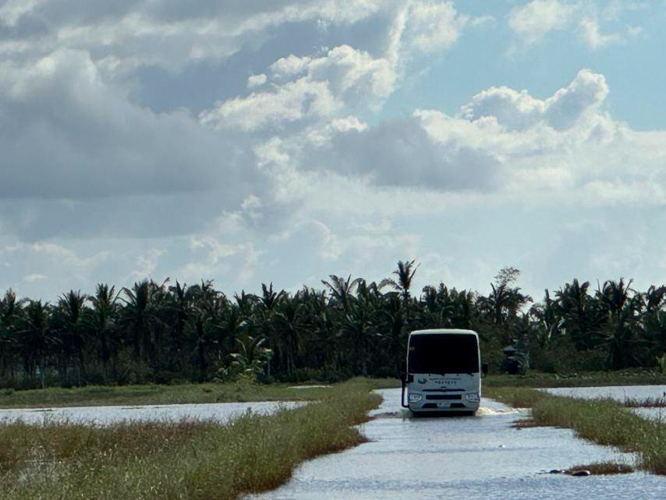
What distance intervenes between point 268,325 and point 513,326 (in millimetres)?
21790

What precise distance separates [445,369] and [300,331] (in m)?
60.8

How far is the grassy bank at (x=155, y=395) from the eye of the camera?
6588cm

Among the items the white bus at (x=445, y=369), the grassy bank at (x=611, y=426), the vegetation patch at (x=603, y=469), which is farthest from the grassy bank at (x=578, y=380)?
the vegetation patch at (x=603, y=469)

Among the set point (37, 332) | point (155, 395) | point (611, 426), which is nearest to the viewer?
point (611, 426)

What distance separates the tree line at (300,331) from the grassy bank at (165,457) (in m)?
60.3

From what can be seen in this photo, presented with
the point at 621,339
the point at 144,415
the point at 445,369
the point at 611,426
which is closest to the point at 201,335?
the point at 621,339

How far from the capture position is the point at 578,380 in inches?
2928

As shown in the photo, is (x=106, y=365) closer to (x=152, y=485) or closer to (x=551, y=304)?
(x=551, y=304)

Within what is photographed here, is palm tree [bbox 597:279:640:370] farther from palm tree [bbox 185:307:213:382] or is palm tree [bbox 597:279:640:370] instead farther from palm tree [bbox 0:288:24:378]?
palm tree [bbox 0:288:24:378]

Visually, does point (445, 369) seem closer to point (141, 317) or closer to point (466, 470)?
point (466, 470)

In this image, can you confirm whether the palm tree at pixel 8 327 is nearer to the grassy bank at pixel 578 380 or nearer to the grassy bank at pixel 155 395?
the grassy bank at pixel 155 395

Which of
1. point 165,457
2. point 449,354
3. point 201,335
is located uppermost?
point 201,335

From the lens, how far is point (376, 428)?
3052 cm

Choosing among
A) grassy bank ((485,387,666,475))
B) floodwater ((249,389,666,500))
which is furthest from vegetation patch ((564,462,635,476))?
floodwater ((249,389,666,500))
